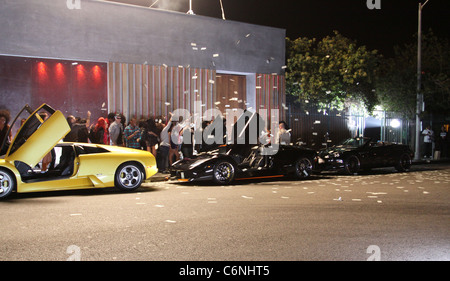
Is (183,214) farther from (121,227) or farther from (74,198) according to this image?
(74,198)

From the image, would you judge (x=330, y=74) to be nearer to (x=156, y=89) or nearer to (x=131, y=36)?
(x=156, y=89)

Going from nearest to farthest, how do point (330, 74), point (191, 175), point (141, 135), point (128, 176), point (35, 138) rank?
point (35, 138)
point (128, 176)
point (191, 175)
point (141, 135)
point (330, 74)

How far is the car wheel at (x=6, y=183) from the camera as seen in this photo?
9711 millimetres

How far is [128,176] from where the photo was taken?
438 inches

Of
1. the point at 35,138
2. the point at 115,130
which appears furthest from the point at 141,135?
the point at 35,138

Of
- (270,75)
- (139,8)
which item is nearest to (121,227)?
(139,8)

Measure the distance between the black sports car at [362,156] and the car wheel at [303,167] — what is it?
1.67 meters

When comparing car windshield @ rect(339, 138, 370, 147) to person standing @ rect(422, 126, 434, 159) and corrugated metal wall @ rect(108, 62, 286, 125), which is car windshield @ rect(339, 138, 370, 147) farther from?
person standing @ rect(422, 126, 434, 159)

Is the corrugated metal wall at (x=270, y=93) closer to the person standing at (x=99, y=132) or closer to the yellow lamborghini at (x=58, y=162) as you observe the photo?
the person standing at (x=99, y=132)

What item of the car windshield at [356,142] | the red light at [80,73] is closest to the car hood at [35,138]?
the red light at [80,73]

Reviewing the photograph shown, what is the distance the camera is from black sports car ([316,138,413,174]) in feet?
52.7

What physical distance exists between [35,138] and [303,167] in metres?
8.10

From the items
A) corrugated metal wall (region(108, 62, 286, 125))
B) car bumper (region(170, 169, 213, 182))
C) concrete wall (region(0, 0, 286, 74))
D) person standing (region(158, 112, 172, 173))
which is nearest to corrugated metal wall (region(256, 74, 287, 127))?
concrete wall (region(0, 0, 286, 74))

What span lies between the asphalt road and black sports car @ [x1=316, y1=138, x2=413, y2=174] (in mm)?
4623
